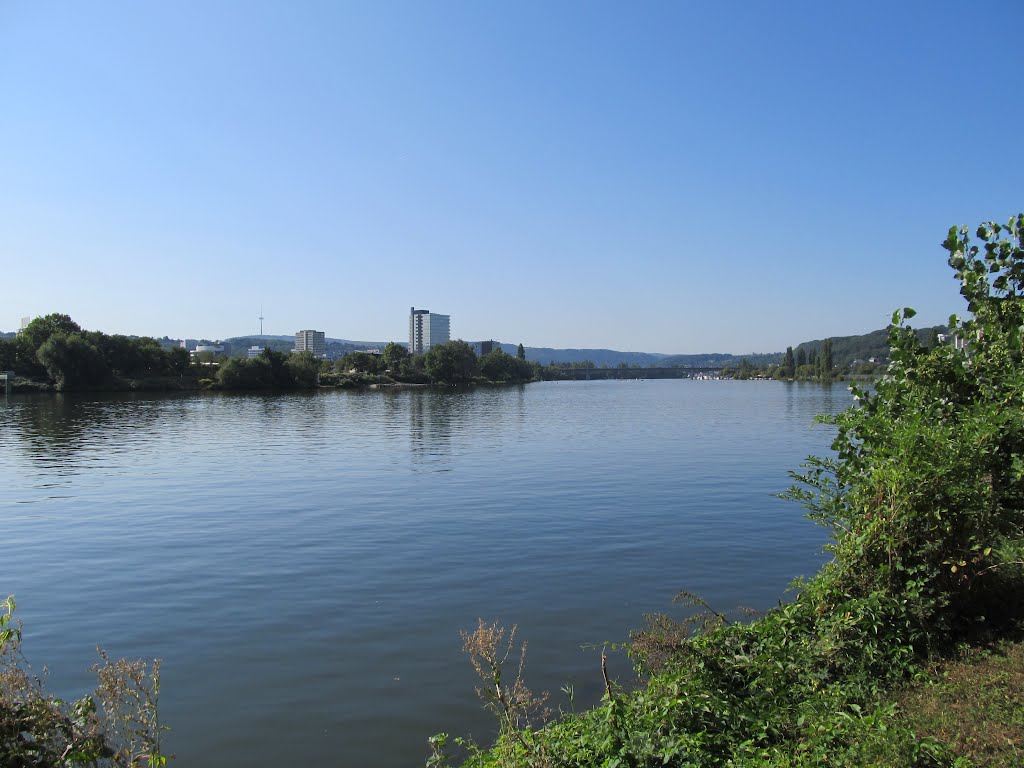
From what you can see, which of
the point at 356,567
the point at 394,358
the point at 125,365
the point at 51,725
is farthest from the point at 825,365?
the point at 51,725

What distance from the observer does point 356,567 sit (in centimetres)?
1633

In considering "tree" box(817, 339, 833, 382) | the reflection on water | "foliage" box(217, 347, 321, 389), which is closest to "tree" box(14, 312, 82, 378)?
"foliage" box(217, 347, 321, 389)

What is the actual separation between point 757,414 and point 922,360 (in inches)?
2466

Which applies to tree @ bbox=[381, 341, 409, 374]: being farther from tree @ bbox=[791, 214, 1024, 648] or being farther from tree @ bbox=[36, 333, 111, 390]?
tree @ bbox=[791, 214, 1024, 648]

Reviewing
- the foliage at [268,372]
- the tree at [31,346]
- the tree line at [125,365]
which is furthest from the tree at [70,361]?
the foliage at [268,372]

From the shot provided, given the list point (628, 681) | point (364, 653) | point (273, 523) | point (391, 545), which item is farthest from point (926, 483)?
point (273, 523)

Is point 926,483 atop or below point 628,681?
atop

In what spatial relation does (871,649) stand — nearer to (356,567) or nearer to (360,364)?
(356,567)

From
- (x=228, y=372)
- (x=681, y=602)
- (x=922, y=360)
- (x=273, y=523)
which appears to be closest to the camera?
(x=922, y=360)

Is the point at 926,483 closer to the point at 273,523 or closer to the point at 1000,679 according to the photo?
the point at 1000,679

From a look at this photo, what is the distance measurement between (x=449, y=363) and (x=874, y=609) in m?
175

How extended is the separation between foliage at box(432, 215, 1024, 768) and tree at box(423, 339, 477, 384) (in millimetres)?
171420

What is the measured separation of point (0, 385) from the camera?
117m

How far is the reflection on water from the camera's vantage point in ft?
32.5
